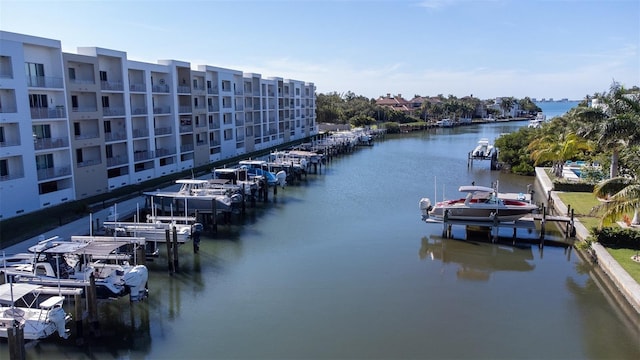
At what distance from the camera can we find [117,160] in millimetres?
41844

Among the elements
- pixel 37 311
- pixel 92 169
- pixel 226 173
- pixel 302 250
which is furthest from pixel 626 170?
pixel 92 169

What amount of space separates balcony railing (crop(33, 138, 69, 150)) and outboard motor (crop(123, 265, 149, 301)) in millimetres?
17854

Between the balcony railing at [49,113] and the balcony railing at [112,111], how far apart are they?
5019mm

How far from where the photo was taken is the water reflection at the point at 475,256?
2650 cm

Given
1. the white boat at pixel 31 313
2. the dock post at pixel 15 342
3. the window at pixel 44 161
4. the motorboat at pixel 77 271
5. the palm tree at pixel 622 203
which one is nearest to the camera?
the dock post at pixel 15 342

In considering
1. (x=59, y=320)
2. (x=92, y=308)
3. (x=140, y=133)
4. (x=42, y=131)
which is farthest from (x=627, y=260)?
(x=140, y=133)

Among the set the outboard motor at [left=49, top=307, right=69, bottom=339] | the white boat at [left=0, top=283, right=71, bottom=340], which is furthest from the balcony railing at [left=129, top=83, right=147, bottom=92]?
the outboard motor at [left=49, top=307, right=69, bottom=339]

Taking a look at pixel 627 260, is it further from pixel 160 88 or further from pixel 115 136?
pixel 160 88

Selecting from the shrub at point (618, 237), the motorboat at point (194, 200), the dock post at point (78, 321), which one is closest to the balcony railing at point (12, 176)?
the motorboat at point (194, 200)

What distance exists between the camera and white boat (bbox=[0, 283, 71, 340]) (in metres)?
16.9

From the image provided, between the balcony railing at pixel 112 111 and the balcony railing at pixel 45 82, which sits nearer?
the balcony railing at pixel 45 82

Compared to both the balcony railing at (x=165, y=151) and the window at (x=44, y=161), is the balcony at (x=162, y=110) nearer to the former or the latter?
the balcony railing at (x=165, y=151)

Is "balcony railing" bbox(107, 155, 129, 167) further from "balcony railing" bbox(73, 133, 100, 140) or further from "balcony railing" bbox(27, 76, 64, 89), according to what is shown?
"balcony railing" bbox(27, 76, 64, 89)

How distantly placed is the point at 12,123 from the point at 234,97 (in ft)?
116
